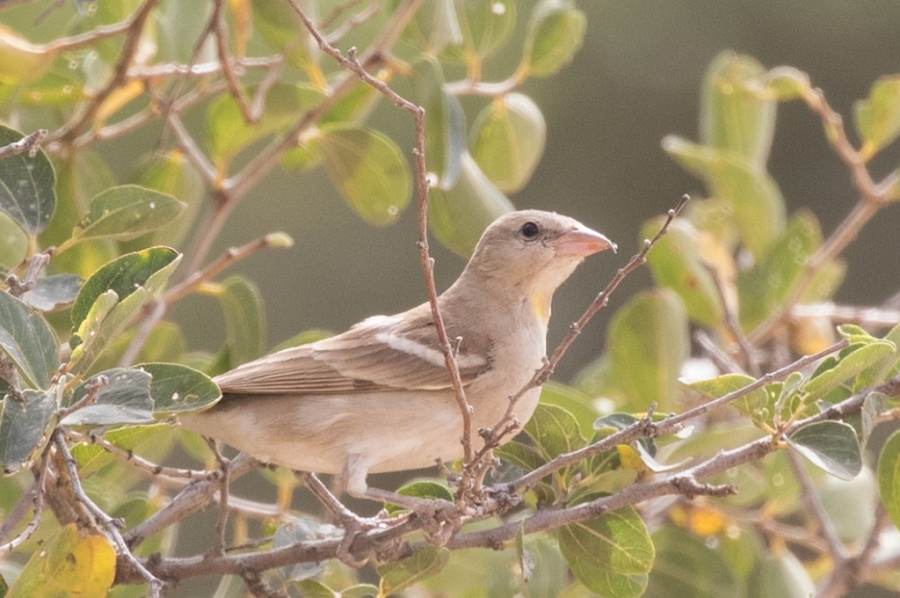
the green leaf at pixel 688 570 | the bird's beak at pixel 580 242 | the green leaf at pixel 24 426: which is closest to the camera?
the green leaf at pixel 24 426

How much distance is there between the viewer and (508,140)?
4105 millimetres

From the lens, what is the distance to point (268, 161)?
12.5ft

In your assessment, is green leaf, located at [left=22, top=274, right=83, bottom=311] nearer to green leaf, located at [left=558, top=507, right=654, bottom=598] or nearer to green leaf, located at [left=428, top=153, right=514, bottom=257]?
→ green leaf, located at [left=428, top=153, right=514, bottom=257]

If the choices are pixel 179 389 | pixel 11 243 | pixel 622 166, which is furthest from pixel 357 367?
pixel 622 166

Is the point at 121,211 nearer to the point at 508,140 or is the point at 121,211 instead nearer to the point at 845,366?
the point at 508,140

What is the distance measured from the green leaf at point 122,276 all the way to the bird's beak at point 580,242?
1.67 m

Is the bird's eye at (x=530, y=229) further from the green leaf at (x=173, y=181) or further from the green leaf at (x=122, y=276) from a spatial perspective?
the green leaf at (x=122, y=276)

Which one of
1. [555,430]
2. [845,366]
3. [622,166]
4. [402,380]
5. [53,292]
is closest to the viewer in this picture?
[845,366]

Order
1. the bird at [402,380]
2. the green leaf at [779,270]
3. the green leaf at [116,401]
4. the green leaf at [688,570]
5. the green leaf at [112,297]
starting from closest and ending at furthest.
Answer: the green leaf at [116,401], the green leaf at [112,297], the bird at [402,380], the green leaf at [688,570], the green leaf at [779,270]

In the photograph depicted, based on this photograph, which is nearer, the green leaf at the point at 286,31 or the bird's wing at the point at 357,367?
the bird's wing at the point at 357,367

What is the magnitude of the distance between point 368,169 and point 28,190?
1386 mm

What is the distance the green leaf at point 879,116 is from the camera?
442cm

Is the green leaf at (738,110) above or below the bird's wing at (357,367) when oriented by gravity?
above

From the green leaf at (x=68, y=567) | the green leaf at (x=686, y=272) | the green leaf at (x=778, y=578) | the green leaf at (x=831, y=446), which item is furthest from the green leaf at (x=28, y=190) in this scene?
the green leaf at (x=778, y=578)
